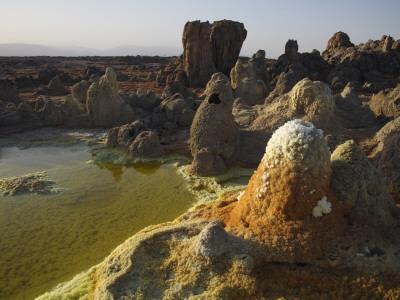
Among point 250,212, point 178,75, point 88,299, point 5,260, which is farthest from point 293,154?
point 178,75

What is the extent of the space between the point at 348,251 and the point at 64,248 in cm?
641

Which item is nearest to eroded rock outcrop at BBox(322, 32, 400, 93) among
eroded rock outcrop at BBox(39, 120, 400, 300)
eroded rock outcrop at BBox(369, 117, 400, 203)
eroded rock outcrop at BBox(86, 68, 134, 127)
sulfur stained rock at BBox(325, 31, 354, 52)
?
sulfur stained rock at BBox(325, 31, 354, 52)

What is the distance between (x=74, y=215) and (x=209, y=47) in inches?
1149

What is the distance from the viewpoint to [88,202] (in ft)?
40.1

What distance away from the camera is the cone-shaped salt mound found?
5965 millimetres

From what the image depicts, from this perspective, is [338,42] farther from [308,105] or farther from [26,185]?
[26,185]

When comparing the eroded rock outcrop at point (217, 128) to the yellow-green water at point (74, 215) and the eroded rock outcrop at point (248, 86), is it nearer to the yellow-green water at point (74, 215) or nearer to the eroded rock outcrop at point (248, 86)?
the yellow-green water at point (74, 215)

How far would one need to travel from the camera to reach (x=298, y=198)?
6160 mm

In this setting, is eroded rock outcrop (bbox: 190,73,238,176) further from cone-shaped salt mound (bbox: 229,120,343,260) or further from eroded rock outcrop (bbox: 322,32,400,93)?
eroded rock outcrop (bbox: 322,32,400,93)

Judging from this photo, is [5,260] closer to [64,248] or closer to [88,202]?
[64,248]

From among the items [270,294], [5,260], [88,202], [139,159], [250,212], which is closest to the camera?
[270,294]

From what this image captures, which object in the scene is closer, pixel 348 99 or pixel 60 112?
pixel 348 99

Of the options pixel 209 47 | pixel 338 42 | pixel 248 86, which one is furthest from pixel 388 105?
pixel 338 42

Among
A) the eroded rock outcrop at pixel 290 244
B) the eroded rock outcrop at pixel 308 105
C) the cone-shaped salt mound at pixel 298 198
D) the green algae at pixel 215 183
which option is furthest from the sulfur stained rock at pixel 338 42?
the cone-shaped salt mound at pixel 298 198
